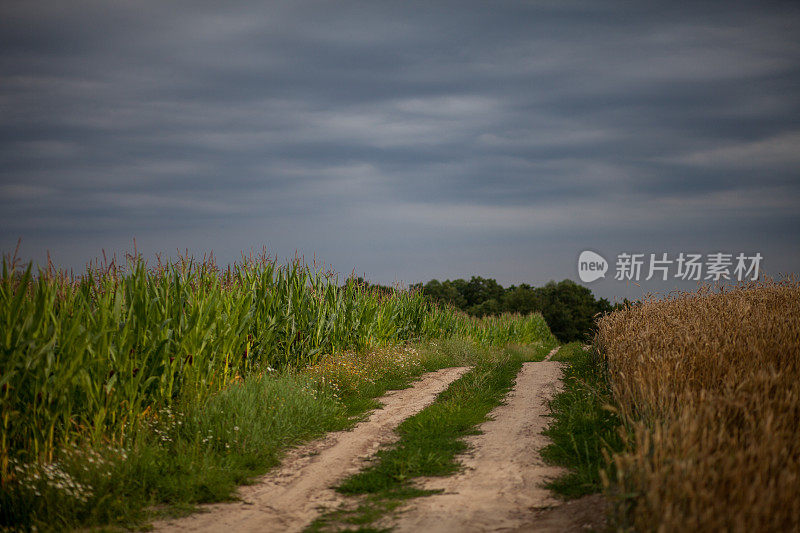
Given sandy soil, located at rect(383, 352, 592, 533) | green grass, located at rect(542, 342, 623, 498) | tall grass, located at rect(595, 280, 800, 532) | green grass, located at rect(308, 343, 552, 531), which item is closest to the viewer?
tall grass, located at rect(595, 280, 800, 532)

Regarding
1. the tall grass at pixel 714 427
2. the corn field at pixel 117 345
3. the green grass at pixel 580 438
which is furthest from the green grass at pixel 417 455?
the corn field at pixel 117 345

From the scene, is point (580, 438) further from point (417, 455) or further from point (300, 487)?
point (300, 487)

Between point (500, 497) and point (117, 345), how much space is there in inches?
196

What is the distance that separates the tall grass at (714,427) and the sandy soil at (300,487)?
2.97 meters

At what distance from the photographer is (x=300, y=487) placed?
5.61m

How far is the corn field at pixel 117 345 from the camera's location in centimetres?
552

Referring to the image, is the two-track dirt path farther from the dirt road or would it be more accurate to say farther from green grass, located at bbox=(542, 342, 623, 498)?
green grass, located at bbox=(542, 342, 623, 498)

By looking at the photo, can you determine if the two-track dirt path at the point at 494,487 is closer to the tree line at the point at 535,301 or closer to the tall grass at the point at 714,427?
the tall grass at the point at 714,427

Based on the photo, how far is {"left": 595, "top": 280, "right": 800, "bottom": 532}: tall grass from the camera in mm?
Answer: 3344

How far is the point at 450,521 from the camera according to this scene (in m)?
4.50

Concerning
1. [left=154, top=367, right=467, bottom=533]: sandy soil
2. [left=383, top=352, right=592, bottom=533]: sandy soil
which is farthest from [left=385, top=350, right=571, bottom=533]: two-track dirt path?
[left=154, top=367, right=467, bottom=533]: sandy soil

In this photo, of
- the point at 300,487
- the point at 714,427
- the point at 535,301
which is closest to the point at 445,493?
the point at 300,487

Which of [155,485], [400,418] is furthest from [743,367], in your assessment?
[155,485]

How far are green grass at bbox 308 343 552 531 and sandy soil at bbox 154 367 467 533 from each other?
0.74 ft
